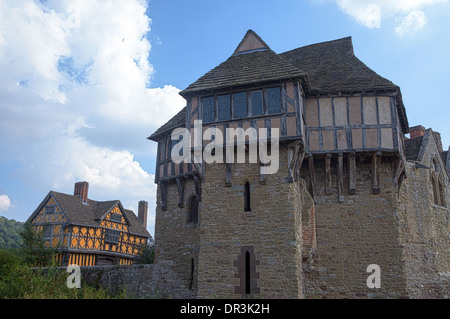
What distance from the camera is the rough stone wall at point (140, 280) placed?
17.5 metres

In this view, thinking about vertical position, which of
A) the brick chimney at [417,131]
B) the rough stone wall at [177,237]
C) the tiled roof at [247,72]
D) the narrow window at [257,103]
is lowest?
the rough stone wall at [177,237]

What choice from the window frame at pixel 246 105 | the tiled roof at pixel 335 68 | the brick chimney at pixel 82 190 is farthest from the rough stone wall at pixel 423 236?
the brick chimney at pixel 82 190

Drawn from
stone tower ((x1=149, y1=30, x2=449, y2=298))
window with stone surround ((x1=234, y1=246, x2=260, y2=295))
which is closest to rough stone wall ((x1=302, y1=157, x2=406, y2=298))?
stone tower ((x1=149, y1=30, x2=449, y2=298))

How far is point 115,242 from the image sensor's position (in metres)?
30.8

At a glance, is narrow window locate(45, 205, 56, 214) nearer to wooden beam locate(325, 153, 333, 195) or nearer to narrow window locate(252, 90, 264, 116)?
narrow window locate(252, 90, 264, 116)

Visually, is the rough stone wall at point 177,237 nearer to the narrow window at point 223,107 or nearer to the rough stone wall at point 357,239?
the narrow window at point 223,107

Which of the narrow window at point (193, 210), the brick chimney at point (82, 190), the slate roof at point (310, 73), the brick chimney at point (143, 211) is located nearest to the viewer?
the slate roof at point (310, 73)

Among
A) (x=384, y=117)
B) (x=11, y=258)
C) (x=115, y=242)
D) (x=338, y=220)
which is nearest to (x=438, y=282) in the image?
(x=338, y=220)

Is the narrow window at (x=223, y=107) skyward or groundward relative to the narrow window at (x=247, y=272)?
skyward

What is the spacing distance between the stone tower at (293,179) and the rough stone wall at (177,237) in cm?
17

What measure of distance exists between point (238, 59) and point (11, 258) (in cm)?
1210

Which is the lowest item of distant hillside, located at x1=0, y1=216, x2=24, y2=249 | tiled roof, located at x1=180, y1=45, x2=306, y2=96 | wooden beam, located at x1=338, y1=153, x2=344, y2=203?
wooden beam, located at x1=338, y1=153, x2=344, y2=203

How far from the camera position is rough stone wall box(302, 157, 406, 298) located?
14.8 metres

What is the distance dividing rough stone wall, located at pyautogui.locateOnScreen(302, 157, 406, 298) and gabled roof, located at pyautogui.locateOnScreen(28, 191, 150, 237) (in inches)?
696
